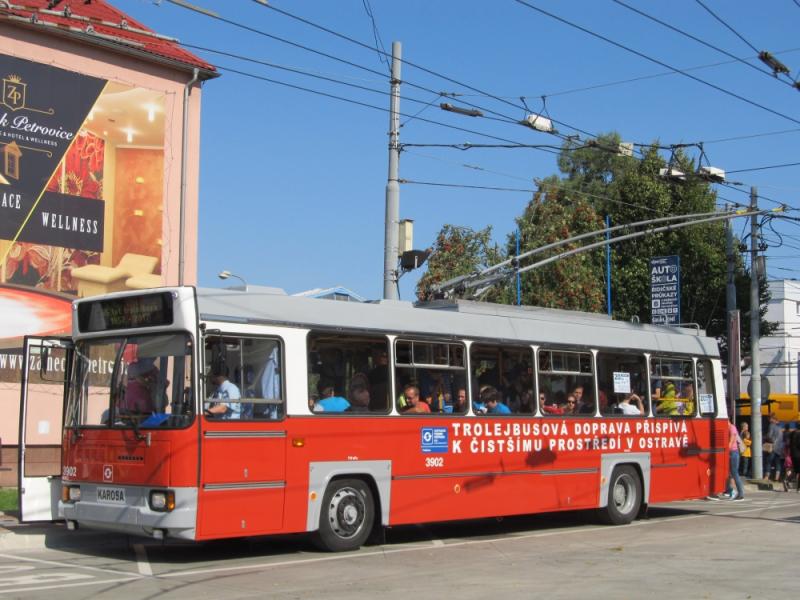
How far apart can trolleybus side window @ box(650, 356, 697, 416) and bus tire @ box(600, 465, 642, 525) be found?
1.13 m

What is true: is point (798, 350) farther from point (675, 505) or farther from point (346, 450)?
point (346, 450)

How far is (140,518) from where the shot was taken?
11445 mm

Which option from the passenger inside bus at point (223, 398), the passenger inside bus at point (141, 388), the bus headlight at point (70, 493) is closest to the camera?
the passenger inside bus at point (223, 398)

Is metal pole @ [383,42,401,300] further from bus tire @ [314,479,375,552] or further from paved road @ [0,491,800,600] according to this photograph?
bus tire @ [314,479,375,552]

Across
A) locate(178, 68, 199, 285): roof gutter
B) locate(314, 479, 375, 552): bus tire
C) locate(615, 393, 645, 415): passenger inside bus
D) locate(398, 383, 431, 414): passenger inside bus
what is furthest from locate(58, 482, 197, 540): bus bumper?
locate(178, 68, 199, 285): roof gutter

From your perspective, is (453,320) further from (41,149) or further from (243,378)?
(41,149)

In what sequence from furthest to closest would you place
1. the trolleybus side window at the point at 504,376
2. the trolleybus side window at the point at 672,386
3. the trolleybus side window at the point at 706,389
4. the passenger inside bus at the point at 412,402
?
the trolleybus side window at the point at 706,389 < the trolleybus side window at the point at 672,386 < the trolleybus side window at the point at 504,376 < the passenger inside bus at the point at 412,402

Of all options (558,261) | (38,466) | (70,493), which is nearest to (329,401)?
(70,493)

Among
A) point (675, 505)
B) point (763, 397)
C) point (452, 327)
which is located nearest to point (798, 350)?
point (763, 397)

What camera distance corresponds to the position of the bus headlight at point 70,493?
12352 mm

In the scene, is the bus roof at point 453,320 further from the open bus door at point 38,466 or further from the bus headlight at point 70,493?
the bus headlight at point 70,493

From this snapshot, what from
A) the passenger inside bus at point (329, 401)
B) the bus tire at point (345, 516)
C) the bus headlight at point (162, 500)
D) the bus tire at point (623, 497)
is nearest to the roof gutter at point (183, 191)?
the bus tire at point (623, 497)

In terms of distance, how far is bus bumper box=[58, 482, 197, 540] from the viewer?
1123 cm

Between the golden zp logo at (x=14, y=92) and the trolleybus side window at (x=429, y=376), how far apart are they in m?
10.4
